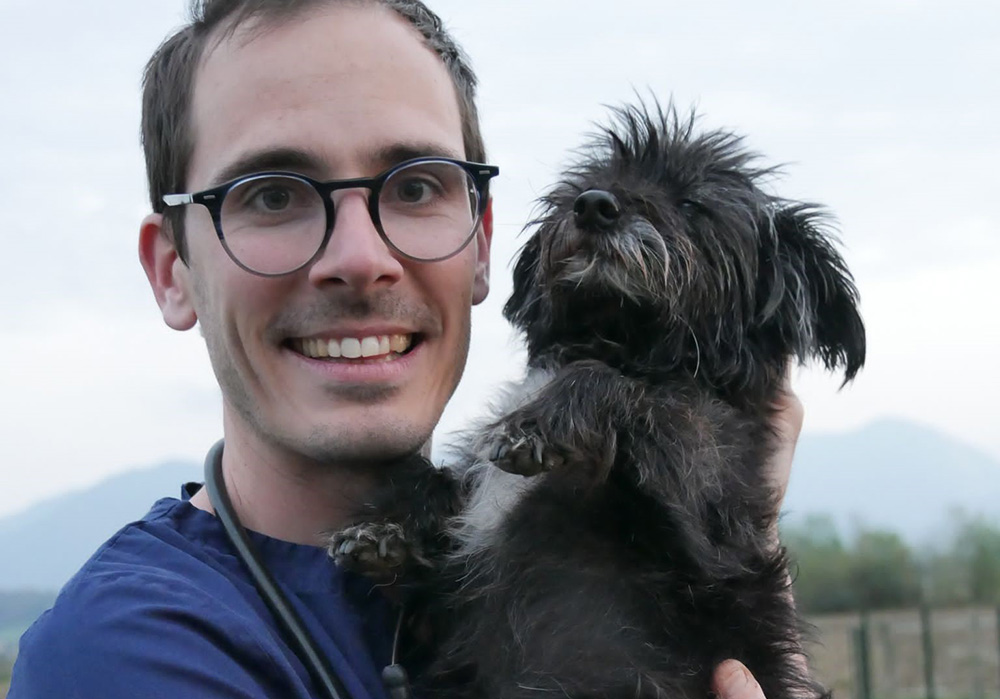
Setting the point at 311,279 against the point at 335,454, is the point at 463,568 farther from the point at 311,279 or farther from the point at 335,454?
the point at 311,279

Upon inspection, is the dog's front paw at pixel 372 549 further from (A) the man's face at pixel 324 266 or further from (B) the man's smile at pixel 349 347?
(B) the man's smile at pixel 349 347

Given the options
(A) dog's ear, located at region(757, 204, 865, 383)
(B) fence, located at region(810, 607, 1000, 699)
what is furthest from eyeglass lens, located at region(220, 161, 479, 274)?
(B) fence, located at region(810, 607, 1000, 699)

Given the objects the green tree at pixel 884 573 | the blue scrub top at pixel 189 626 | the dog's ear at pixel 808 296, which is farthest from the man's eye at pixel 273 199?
the green tree at pixel 884 573

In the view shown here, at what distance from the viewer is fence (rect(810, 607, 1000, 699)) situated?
16.0m

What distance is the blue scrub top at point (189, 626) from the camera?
2.35 m

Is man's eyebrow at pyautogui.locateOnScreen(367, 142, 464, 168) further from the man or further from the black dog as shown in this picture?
the black dog

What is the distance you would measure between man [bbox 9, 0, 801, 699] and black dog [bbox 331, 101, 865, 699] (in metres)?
0.22

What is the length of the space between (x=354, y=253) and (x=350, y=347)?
253 millimetres

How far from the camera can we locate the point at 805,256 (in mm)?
3707

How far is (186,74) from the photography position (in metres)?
3.05

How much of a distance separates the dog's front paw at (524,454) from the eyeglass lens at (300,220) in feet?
1.73

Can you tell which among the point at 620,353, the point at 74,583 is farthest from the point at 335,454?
the point at 620,353

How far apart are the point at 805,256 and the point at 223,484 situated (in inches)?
80.1

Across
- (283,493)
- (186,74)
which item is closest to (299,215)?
(186,74)
